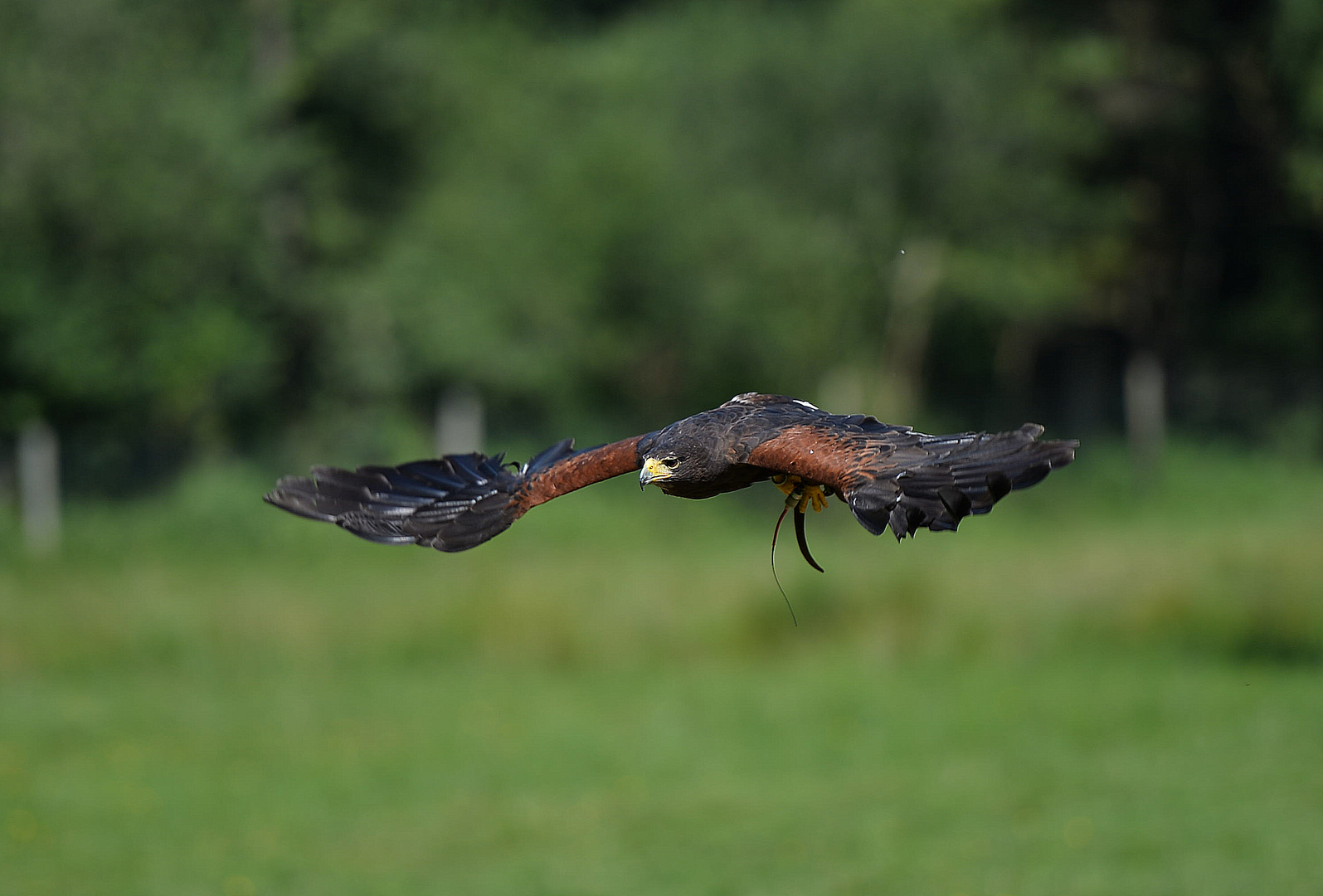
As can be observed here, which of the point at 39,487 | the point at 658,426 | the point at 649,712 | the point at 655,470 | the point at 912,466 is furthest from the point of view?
the point at 658,426

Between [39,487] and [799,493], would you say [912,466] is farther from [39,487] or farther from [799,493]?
[39,487]

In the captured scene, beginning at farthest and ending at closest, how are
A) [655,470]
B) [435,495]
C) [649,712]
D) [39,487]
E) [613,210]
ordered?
1. [613,210]
2. [39,487]
3. [649,712]
4. [435,495]
5. [655,470]

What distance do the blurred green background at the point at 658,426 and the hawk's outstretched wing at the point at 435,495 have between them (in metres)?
7.01

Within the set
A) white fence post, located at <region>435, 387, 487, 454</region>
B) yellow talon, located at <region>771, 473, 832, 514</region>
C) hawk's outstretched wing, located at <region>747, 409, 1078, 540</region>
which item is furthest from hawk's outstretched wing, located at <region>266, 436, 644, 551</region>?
white fence post, located at <region>435, 387, 487, 454</region>

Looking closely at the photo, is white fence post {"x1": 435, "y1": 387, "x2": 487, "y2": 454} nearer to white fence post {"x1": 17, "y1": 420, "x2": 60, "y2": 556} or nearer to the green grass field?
the green grass field

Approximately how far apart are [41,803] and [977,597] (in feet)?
33.7

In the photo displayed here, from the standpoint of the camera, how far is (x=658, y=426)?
2673 centimetres

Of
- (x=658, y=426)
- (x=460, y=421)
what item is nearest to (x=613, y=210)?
(x=658, y=426)

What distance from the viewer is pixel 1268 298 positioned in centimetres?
2920

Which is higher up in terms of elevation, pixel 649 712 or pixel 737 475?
pixel 737 475

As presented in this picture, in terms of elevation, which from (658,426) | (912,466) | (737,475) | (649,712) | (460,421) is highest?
(912,466)

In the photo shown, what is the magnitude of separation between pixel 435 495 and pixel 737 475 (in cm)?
135

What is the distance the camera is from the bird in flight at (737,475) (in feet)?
15.1

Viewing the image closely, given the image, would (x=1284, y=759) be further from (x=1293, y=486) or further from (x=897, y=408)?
(x=897, y=408)
